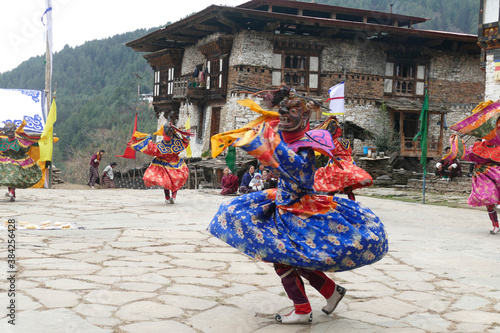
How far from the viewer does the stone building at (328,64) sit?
961 inches

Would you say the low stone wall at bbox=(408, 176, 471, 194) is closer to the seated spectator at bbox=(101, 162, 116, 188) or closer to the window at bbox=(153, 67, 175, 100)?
the seated spectator at bbox=(101, 162, 116, 188)

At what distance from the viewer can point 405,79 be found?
88.2 feet

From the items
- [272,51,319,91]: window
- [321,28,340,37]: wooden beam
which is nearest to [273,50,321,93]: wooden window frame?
[272,51,319,91]: window

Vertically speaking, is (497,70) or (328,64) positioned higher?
(328,64)

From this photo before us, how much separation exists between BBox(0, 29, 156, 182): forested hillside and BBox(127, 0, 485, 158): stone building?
709 inches

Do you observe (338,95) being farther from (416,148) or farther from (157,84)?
(157,84)

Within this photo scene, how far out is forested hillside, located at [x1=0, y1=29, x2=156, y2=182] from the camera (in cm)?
5119

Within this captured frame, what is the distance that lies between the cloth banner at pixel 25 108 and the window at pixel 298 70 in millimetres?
10257

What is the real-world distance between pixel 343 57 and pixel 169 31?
8.01 meters

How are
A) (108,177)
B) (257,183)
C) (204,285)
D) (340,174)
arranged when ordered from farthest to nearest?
(108,177) < (257,183) < (340,174) < (204,285)

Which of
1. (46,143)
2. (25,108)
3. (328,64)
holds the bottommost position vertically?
(46,143)

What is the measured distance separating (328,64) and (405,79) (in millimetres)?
4120

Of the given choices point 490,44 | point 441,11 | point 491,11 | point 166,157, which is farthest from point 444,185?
point 441,11

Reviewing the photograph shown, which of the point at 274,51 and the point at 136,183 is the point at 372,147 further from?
the point at 136,183
